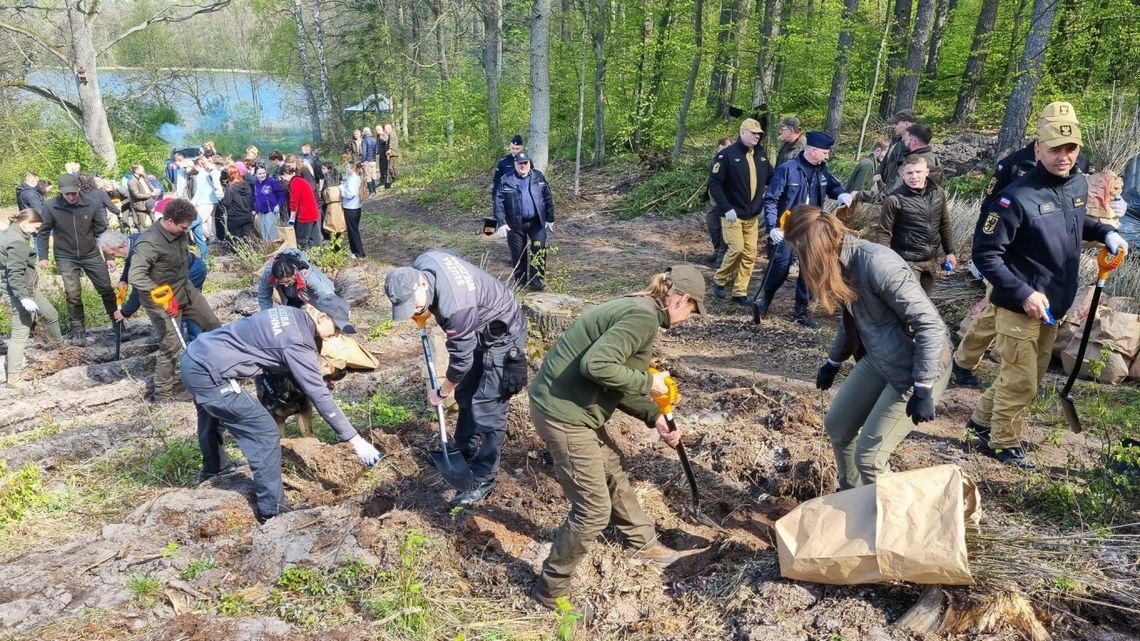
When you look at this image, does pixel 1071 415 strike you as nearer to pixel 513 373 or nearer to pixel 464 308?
pixel 513 373

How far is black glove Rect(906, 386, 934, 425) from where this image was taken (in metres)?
3.09

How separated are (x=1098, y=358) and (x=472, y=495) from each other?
469 centimetres

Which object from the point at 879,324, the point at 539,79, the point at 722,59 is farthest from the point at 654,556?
the point at 722,59

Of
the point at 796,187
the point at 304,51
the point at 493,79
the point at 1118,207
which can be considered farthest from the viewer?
the point at 304,51

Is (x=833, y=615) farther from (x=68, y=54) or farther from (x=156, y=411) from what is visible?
(x=68, y=54)

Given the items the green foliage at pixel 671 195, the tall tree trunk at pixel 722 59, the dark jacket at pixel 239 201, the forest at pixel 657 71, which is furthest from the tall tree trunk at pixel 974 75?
the dark jacket at pixel 239 201

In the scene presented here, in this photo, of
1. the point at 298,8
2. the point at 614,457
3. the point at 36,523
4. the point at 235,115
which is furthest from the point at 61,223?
the point at 235,115

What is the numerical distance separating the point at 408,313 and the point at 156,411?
157 inches

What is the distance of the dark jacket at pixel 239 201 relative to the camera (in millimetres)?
11586

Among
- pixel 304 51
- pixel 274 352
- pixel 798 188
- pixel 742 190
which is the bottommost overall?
pixel 274 352

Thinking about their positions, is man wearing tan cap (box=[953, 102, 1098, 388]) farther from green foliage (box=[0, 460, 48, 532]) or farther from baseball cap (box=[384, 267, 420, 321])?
green foliage (box=[0, 460, 48, 532])

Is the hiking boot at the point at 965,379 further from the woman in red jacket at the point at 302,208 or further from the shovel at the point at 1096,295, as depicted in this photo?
the woman in red jacket at the point at 302,208

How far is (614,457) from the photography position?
11.8 feet

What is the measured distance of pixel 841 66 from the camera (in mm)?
10969
